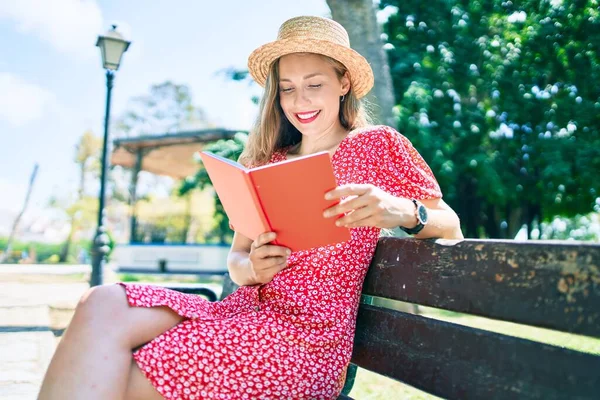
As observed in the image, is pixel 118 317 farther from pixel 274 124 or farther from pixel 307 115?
pixel 274 124

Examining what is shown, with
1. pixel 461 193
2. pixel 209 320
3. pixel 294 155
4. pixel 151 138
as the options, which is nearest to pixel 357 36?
pixel 294 155

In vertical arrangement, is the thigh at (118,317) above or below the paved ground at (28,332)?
above

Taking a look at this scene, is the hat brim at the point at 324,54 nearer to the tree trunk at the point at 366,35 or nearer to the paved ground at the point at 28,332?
the paved ground at the point at 28,332

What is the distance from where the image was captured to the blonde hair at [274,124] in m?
2.46

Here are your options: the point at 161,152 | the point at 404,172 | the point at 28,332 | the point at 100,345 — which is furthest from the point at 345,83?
the point at 161,152

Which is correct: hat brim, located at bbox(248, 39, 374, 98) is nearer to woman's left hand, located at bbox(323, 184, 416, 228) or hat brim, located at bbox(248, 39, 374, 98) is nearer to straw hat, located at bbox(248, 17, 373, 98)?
straw hat, located at bbox(248, 17, 373, 98)

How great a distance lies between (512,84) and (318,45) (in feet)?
39.2

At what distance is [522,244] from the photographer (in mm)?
1370

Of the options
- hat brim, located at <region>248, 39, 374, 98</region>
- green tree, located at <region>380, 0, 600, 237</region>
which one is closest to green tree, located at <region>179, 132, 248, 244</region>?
hat brim, located at <region>248, 39, 374, 98</region>

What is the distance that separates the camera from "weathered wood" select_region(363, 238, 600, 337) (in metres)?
1.22

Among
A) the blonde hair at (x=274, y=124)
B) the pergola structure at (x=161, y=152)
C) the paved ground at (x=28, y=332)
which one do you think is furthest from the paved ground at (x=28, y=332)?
the pergola structure at (x=161, y=152)

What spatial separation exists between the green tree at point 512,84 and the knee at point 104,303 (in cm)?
1059

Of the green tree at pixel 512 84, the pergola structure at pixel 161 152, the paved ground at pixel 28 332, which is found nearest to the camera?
the paved ground at pixel 28 332

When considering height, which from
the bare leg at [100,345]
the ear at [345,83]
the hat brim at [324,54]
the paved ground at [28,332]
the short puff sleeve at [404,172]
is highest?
the hat brim at [324,54]
